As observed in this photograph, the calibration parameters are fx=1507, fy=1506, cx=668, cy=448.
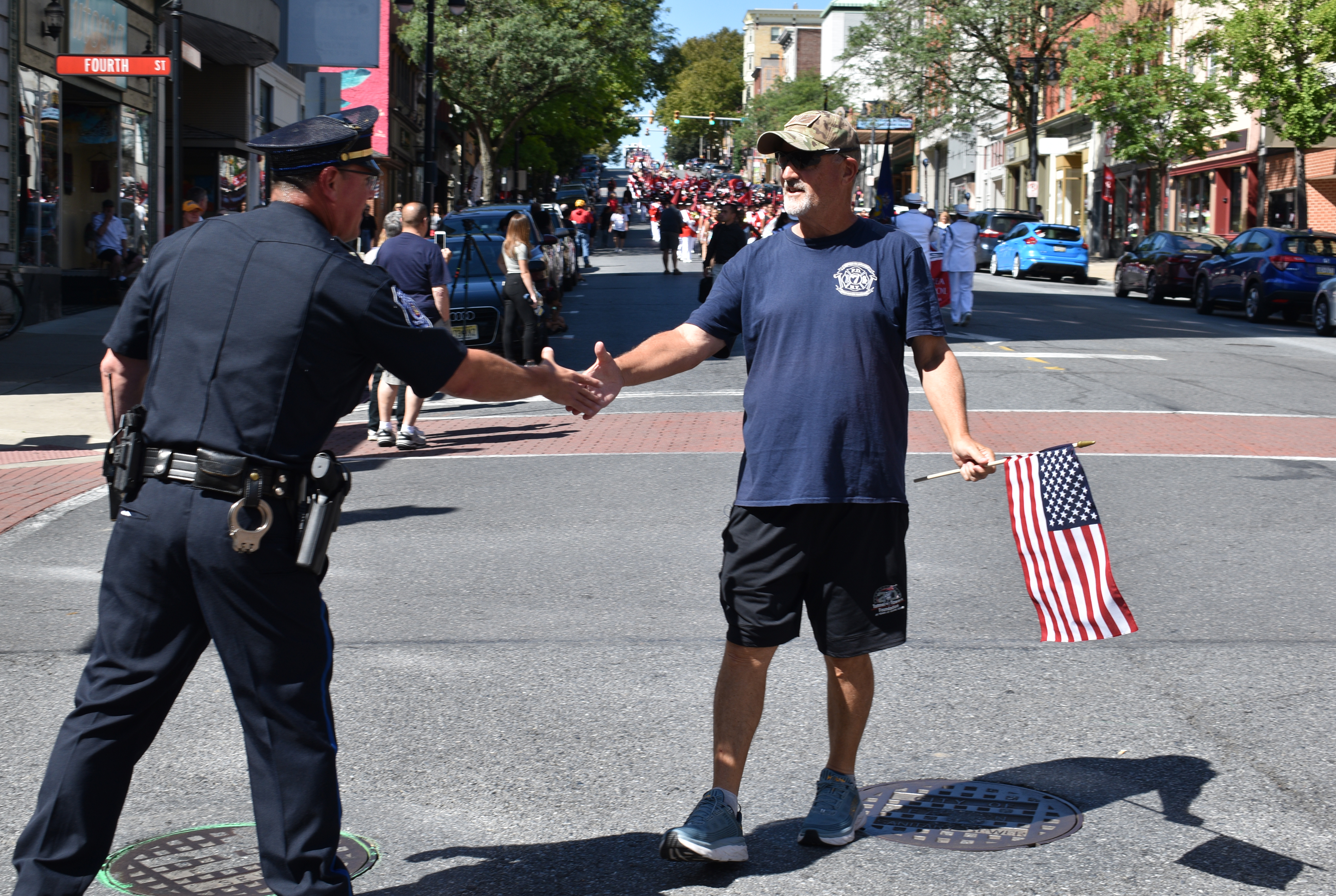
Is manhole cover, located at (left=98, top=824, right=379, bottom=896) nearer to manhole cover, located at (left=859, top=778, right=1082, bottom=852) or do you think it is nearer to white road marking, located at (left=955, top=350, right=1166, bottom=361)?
manhole cover, located at (left=859, top=778, right=1082, bottom=852)

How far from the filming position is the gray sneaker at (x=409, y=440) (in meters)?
11.8

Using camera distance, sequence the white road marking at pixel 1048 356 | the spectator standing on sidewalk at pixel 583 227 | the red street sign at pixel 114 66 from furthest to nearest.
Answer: the spectator standing on sidewalk at pixel 583 227 < the white road marking at pixel 1048 356 < the red street sign at pixel 114 66

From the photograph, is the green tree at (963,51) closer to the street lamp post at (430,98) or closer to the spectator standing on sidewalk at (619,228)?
the spectator standing on sidewalk at (619,228)

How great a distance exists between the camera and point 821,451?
3.85 meters

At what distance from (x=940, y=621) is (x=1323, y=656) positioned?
1.50 meters

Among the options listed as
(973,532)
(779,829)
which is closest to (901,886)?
(779,829)

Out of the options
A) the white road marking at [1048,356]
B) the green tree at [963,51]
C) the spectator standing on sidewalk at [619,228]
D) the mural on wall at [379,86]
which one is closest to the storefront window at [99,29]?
the white road marking at [1048,356]

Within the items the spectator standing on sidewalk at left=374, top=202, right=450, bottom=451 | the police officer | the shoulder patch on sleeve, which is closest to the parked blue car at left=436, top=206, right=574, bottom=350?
the spectator standing on sidewalk at left=374, top=202, right=450, bottom=451

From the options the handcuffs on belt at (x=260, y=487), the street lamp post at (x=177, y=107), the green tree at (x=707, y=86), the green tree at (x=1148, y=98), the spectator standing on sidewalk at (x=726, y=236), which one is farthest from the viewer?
the green tree at (x=707, y=86)

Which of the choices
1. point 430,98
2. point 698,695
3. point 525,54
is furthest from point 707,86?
point 698,695

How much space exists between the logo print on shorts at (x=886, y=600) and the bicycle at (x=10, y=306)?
1537cm

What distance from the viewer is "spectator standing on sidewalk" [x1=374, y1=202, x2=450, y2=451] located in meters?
11.4

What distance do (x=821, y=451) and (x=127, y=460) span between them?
65.8 inches

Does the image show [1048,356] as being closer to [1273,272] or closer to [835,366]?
[1273,272]
